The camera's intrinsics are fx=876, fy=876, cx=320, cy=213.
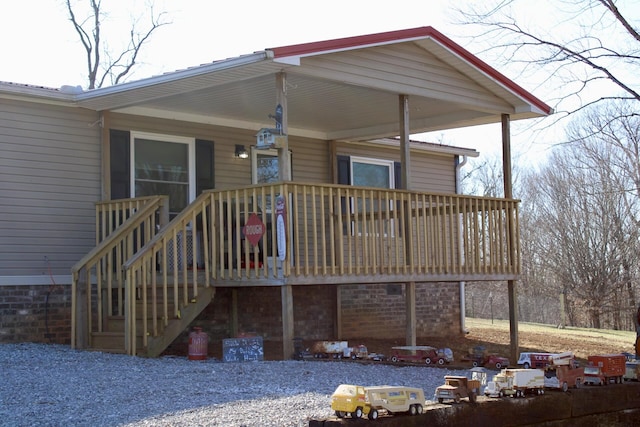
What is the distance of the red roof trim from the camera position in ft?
31.7

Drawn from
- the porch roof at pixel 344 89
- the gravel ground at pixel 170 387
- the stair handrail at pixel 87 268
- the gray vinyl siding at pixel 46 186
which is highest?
the porch roof at pixel 344 89

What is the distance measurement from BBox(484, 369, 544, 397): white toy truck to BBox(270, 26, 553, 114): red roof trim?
455 centimetres

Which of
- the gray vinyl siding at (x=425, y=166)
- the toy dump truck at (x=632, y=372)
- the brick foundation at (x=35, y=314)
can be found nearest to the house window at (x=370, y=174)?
the gray vinyl siding at (x=425, y=166)

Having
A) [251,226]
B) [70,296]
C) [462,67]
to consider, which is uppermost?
[462,67]

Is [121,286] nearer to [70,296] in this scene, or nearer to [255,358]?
[70,296]

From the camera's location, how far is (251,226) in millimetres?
10094

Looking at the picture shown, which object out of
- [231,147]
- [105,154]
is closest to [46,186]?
[105,154]

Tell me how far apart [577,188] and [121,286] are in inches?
940

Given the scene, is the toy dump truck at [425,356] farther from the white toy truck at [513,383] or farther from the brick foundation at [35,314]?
the brick foundation at [35,314]

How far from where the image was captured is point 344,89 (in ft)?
37.1

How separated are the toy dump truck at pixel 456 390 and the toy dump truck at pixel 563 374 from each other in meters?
0.95

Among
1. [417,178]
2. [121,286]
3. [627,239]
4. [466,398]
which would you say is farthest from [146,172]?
[627,239]

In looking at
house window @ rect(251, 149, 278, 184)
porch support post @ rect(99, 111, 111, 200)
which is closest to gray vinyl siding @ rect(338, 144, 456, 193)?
house window @ rect(251, 149, 278, 184)

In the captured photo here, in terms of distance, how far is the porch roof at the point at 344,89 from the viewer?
1002cm
